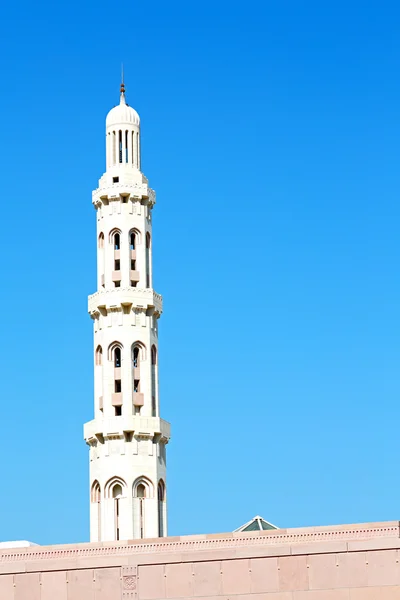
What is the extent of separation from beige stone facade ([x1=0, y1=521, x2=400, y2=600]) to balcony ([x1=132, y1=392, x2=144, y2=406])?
21193 mm

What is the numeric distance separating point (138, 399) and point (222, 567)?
24.2 m

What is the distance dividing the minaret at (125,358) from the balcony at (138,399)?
53 millimetres

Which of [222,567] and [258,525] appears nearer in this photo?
[222,567]

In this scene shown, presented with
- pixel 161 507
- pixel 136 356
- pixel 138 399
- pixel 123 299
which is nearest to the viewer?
pixel 161 507

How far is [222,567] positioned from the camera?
49188 mm

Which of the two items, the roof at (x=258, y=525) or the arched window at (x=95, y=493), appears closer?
the roof at (x=258, y=525)

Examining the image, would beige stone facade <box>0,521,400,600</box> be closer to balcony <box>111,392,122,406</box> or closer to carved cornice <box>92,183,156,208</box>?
balcony <box>111,392,122,406</box>

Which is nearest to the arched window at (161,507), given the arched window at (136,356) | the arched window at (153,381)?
the arched window at (153,381)

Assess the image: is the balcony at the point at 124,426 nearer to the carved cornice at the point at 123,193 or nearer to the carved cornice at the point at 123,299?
the carved cornice at the point at 123,299

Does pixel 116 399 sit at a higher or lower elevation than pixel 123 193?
lower

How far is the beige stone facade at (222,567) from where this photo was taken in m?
47.7

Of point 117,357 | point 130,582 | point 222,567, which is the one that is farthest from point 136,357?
point 222,567

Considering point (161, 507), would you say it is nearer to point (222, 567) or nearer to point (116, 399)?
point (116, 399)

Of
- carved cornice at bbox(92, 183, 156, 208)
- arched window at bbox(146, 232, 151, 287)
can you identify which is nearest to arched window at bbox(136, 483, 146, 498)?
arched window at bbox(146, 232, 151, 287)
